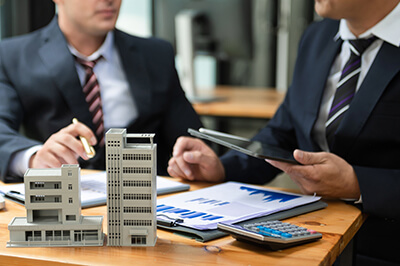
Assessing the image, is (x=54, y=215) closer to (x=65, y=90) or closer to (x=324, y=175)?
(x=324, y=175)

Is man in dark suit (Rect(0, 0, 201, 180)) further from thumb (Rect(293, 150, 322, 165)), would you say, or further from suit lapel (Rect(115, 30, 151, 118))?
thumb (Rect(293, 150, 322, 165))

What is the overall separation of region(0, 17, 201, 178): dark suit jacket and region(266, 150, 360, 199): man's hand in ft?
2.15

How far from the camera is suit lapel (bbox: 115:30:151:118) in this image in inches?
72.1

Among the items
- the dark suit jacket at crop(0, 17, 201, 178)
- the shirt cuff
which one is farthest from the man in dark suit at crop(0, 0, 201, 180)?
the shirt cuff

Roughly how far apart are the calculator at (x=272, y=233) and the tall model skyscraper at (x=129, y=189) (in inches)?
5.8

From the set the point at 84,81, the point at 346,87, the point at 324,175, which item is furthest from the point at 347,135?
the point at 84,81

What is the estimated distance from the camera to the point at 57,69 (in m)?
1.75

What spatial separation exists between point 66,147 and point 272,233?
0.64m

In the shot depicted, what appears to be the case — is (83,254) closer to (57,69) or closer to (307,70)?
(57,69)

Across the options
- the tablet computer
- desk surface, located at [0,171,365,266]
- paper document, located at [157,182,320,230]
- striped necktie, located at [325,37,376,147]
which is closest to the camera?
desk surface, located at [0,171,365,266]

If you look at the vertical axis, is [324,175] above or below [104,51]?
below

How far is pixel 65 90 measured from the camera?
174 cm

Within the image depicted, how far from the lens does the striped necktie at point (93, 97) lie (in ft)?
5.83

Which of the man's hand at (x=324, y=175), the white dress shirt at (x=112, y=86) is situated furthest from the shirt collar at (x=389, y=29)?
the white dress shirt at (x=112, y=86)
